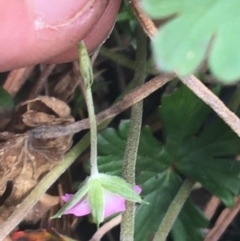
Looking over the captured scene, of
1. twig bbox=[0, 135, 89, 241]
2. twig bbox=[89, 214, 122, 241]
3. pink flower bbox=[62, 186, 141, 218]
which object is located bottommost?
twig bbox=[89, 214, 122, 241]

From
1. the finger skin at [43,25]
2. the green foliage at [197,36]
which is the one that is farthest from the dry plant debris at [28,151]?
the green foliage at [197,36]

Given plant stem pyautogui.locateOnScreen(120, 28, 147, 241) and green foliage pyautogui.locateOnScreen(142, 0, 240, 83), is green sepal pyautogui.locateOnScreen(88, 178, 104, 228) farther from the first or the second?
green foliage pyautogui.locateOnScreen(142, 0, 240, 83)

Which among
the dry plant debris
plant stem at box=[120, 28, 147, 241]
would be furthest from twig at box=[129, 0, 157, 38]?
the dry plant debris

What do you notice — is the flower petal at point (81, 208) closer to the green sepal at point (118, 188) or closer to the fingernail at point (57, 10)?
the green sepal at point (118, 188)

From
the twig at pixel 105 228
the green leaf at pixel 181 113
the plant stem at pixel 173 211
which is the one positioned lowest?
the plant stem at pixel 173 211

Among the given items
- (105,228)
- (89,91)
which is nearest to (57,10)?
(89,91)

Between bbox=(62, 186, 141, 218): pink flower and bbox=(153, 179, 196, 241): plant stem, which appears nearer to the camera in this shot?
bbox=(62, 186, 141, 218): pink flower
